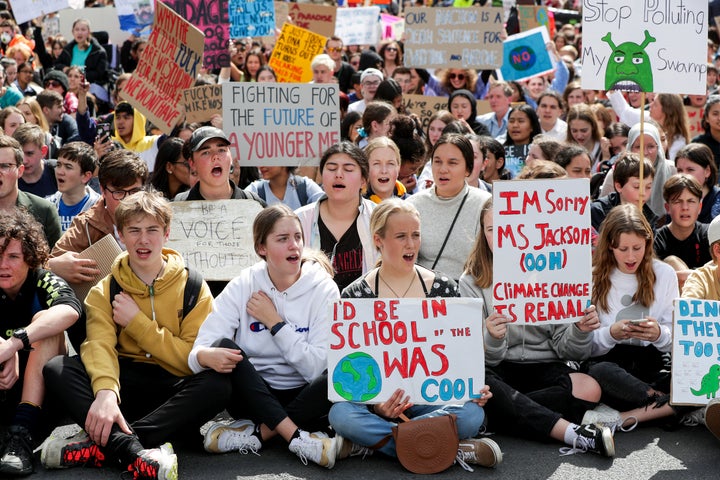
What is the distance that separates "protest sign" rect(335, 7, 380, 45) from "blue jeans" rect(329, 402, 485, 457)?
12276mm

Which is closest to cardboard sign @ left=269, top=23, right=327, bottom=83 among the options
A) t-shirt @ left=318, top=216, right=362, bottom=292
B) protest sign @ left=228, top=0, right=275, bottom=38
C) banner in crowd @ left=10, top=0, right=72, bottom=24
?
protest sign @ left=228, top=0, right=275, bottom=38

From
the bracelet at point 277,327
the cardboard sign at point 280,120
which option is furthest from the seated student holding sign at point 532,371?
the cardboard sign at point 280,120

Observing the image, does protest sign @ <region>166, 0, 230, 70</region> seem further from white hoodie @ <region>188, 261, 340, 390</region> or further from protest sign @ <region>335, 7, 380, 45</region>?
protest sign @ <region>335, 7, 380, 45</region>

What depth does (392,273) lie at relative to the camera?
5.49 m

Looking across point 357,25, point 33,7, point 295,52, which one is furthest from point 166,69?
point 357,25

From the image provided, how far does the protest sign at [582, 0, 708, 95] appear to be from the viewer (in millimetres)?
7270

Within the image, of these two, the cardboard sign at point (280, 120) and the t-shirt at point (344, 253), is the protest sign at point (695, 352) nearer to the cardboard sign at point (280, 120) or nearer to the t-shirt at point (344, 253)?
the t-shirt at point (344, 253)

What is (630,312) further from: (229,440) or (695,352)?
(229,440)

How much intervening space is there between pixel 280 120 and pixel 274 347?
2622 mm

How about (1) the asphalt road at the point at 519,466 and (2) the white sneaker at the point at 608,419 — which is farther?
(2) the white sneaker at the point at 608,419

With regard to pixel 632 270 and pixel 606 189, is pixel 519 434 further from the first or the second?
pixel 606 189

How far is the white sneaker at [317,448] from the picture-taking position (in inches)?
201

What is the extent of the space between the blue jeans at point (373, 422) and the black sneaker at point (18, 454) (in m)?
1.50

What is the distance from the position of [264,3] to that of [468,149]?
7.60m
